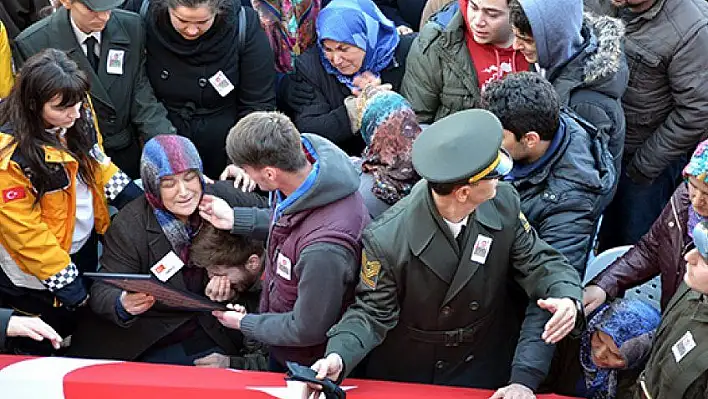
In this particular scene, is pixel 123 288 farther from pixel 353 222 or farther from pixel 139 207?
pixel 353 222

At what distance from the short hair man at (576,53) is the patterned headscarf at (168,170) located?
141 cm

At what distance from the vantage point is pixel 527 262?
10.0ft

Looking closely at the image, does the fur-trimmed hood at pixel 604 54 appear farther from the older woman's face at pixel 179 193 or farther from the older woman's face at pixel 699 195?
the older woman's face at pixel 179 193

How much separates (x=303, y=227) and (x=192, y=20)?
1.43m

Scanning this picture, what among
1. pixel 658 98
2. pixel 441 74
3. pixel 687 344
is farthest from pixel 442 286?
pixel 658 98

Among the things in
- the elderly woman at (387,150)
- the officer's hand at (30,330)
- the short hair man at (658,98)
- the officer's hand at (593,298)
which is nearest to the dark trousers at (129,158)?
the officer's hand at (30,330)

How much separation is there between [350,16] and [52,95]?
1.48 metres

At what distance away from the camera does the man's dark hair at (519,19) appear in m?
3.62

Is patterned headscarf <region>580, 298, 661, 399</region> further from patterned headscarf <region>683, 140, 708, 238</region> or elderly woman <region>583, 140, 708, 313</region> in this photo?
patterned headscarf <region>683, 140, 708, 238</region>

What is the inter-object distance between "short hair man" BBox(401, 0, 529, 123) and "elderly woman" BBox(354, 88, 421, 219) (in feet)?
2.39

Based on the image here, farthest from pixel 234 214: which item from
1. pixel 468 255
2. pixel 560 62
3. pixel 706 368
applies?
pixel 706 368

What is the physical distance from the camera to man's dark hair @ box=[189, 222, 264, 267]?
3.73 metres

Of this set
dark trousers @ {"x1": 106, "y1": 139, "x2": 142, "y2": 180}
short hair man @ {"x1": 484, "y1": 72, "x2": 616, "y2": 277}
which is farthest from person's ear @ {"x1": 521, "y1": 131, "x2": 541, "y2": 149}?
dark trousers @ {"x1": 106, "y1": 139, "x2": 142, "y2": 180}

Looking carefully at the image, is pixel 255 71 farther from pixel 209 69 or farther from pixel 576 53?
pixel 576 53
